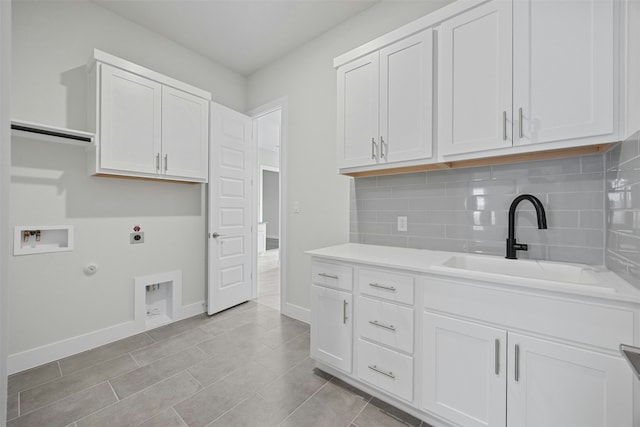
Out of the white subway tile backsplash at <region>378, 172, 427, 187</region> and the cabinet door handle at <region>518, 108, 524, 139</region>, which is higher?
the cabinet door handle at <region>518, 108, 524, 139</region>

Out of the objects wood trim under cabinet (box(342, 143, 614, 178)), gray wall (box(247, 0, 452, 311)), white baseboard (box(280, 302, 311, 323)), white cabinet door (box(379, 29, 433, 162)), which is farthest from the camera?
white baseboard (box(280, 302, 311, 323))

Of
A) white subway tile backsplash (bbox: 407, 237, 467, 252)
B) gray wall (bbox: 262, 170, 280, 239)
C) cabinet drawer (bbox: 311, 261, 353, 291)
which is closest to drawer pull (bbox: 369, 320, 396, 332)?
cabinet drawer (bbox: 311, 261, 353, 291)

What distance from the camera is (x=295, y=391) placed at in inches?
71.0

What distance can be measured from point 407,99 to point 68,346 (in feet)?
10.8

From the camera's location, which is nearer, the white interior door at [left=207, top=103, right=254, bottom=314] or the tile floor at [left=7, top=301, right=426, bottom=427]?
the tile floor at [left=7, top=301, right=426, bottom=427]

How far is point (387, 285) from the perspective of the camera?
1616mm

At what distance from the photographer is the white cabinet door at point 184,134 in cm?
260

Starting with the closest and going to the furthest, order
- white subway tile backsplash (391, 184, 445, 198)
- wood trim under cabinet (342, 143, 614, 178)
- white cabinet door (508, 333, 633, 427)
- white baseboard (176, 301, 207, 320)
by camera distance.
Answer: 1. white cabinet door (508, 333, 633, 427)
2. wood trim under cabinet (342, 143, 614, 178)
3. white subway tile backsplash (391, 184, 445, 198)
4. white baseboard (176, 301, 207, 320)

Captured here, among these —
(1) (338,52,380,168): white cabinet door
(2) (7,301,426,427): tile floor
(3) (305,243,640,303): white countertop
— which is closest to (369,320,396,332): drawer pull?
(3) (305,243,640,303): white countertop

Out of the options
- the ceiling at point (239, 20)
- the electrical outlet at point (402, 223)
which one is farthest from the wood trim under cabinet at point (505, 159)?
the ceiling at point (239, 20)

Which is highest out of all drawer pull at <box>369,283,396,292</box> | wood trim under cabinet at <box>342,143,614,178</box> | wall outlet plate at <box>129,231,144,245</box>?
wood trim under cabinet at <box>342,143,614,178</box>

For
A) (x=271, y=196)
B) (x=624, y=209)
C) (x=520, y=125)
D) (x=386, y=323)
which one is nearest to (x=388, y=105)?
(x=520, y=125)

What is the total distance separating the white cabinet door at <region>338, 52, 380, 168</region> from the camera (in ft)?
6.57

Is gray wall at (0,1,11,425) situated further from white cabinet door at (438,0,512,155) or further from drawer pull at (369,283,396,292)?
white cabinet door at (438,0,512,155)
